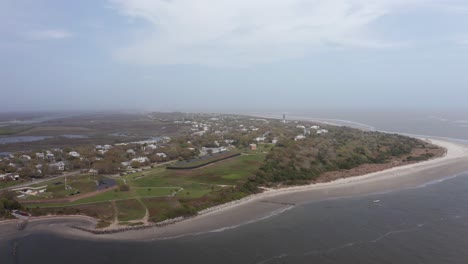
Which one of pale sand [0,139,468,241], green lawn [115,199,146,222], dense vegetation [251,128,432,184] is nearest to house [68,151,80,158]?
green lawn [115,199,146,222]

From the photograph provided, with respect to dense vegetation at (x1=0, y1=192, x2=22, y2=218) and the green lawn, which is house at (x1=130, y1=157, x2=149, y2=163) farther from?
dense vegetation at (x1=0, y1=192, x2=22, y2=218)

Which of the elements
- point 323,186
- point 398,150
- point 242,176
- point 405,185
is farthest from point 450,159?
point 242,176

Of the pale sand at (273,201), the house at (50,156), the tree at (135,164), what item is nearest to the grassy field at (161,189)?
the pale sand at (273,201)

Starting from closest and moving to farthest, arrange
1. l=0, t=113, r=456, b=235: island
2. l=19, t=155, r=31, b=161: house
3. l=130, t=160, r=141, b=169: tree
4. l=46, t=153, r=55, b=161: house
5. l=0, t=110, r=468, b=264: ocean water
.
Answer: l=0, t=110, r=468, b=264: ocean water < l=0, t=113, r=456, b=235: island < l=130, t=160, r=141, b=169: tree < l=19, t=155, r=31, b=161: house < l=46, t=153, r=55, b=161: house

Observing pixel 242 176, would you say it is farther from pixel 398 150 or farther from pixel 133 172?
pixel 398 150

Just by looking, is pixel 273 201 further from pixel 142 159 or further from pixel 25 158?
pixel 25 158

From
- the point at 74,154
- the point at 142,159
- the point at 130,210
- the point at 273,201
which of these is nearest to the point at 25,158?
the point at 74,154

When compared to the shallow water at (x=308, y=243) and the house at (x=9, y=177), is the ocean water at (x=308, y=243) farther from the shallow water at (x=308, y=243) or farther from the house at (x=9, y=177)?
the house at (x=9, y=177)

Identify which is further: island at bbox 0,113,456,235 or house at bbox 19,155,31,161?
house at bbox 19,155,31,161
